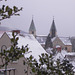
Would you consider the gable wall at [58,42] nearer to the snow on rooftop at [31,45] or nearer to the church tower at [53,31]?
the church tower at [53,31]

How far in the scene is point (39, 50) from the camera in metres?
18.3

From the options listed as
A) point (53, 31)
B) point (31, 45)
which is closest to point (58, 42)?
point (53, 31)

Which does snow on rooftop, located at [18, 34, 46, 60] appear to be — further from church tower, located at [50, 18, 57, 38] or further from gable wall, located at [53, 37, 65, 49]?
church tower, located at [50, 18, 57, 38]

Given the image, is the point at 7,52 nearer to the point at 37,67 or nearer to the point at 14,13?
the point at 14,13

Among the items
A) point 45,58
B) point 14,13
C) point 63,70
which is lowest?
point 63,70

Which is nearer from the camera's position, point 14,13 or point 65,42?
point 14,13

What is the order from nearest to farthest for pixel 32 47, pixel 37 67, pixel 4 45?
1. pixel 37 67
2. pixel 4 45
3. pixel 32 47

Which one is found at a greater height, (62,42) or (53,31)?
(53,31)

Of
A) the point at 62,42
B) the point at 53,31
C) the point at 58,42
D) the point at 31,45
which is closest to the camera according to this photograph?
the point at 31,45

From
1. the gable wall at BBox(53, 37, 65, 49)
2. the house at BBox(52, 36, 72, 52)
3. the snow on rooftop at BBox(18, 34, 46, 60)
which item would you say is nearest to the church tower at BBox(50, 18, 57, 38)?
the house at BBox(52, 36, 72, 52)

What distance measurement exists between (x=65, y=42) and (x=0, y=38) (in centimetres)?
6295

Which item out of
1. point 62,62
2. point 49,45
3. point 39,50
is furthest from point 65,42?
point 62,62

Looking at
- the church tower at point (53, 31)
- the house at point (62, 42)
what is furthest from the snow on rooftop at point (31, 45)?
the church tower at point (53, 31)

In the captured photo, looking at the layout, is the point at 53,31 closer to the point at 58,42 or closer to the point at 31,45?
the point at 58,42
